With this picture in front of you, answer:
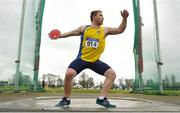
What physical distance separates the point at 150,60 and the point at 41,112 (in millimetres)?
8649

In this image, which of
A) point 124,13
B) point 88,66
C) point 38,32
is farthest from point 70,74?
point 38,32

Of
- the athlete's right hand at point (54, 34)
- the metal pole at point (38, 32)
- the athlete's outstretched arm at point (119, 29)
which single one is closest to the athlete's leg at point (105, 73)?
the athlete's outstretched arm at point (119, 29)

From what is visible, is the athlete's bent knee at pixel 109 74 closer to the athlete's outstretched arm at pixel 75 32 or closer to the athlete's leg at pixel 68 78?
the athlete's leg at pixel 68 78

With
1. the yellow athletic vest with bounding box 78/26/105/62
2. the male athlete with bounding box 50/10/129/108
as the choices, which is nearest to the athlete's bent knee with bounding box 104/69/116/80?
the male athlete with bounding box 50/10/129/108

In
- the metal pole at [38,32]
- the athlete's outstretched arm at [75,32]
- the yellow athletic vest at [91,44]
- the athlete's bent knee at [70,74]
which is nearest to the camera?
the athlete's bent knee at [70,74]

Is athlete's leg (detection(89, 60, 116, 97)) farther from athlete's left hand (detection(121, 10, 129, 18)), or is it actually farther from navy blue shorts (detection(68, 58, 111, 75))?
athlete's left hand (detection(121, 10, 129, 18))

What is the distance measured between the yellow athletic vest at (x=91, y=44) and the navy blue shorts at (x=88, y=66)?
2.1 inches

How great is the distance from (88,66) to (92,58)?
0.40 feet

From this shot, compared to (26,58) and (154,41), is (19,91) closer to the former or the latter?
(26,58)

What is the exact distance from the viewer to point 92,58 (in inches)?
213

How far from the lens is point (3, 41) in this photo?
11.8 metres

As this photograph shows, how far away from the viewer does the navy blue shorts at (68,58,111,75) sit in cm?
538

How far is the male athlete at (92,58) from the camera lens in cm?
536

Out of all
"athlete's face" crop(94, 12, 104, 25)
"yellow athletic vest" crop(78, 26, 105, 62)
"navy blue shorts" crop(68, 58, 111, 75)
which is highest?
"athlete's face" crop(94, 12, 104, 25)
